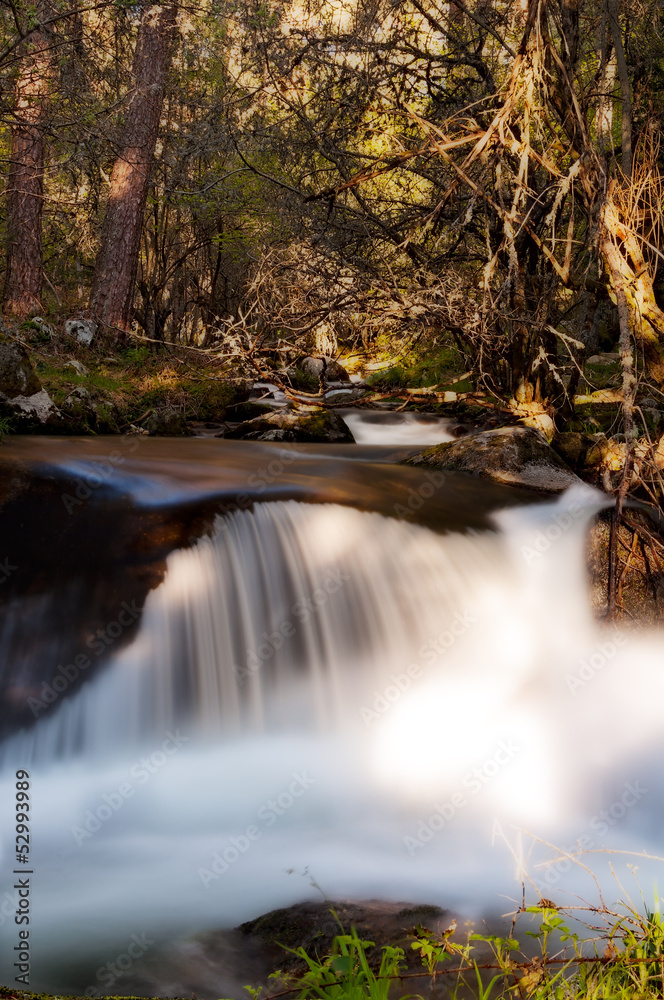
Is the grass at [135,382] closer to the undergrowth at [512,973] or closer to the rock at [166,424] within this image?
the rock at [166,424]

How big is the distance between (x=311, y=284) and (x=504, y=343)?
2.00 m

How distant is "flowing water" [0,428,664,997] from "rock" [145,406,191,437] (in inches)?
100

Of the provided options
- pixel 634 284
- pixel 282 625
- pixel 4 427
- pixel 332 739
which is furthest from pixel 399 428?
pixel 332 739

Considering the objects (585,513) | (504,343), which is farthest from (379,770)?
(504,343)

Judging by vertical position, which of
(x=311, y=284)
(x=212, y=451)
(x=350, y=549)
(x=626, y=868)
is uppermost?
(x=311, y=284)

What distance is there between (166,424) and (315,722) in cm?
495

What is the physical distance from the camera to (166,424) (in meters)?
8.26

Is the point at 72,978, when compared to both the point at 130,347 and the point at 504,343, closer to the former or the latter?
the point at 504,343

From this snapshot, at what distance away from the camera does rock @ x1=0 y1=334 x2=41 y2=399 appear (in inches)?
288

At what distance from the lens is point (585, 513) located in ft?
18.8

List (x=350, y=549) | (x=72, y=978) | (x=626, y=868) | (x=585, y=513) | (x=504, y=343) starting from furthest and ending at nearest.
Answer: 1. (x=504, y=343)
2. (x=585, y=513)
3. (x=350, y=549)
4. (x=626, y=868)
5. (x=72, y=978)

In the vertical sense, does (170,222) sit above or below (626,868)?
above

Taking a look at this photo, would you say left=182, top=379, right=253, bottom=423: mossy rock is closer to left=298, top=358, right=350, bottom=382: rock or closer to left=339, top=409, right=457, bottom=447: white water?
left=339, top=409, right=457, bottom=447: white water

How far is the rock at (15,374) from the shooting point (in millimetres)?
7316
